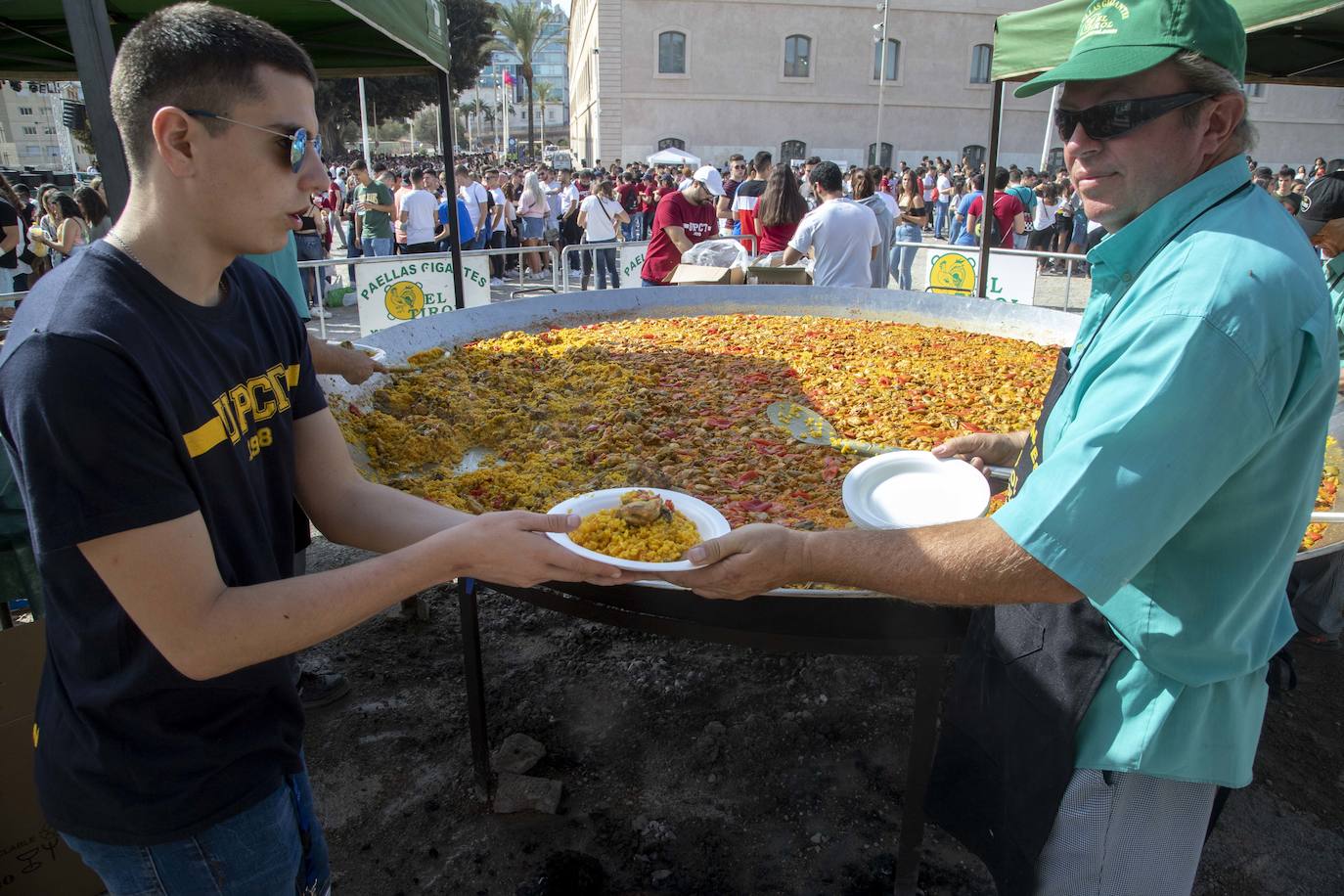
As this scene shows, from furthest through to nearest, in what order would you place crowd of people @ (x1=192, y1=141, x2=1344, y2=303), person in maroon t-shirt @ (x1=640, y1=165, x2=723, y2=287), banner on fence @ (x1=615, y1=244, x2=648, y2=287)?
banner on fence @ (x1=615, y1=244, x2=648, y2=287) < person in maroon t-shirt @ (x1=640, y1=165, x2=723, y2=287) < crowd of people @ (x1=192, y1=141, x2=1344, y2=303)

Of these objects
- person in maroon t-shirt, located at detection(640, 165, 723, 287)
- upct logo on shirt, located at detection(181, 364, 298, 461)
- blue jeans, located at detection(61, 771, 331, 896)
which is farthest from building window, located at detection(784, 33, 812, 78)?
blue jeans, located at detection(61, 771, 331, 896)

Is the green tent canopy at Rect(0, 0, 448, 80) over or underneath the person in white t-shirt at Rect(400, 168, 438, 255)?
over

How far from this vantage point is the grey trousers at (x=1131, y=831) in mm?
1620

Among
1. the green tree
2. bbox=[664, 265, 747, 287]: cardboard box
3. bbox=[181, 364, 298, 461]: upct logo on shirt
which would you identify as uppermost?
the green tree

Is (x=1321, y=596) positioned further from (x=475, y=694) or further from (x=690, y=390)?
(x=475, y=694)

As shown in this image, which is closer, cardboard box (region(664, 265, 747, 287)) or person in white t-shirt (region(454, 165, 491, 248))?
cardboard box (region(664, 265, 747, 287))

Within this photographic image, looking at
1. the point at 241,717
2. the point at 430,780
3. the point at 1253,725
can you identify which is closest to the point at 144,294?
the point at 241,717

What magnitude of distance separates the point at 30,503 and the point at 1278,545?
6.54ft

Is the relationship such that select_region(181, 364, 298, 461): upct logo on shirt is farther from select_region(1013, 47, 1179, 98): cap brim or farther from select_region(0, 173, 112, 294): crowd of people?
select_region(0, 173, 112, 294): crowd of people

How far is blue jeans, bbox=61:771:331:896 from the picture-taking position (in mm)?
1428

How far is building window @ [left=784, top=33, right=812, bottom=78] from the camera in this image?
42.2 meters

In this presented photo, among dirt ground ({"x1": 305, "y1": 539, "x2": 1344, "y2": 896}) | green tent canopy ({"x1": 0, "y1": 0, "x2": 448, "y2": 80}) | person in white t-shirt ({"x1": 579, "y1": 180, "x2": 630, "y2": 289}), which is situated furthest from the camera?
person in white t-shirt ({"x1": 579, "y1": 180, "x2": 630, "y2": 289})

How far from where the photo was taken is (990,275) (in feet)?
30.3

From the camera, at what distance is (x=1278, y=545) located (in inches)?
56.9
